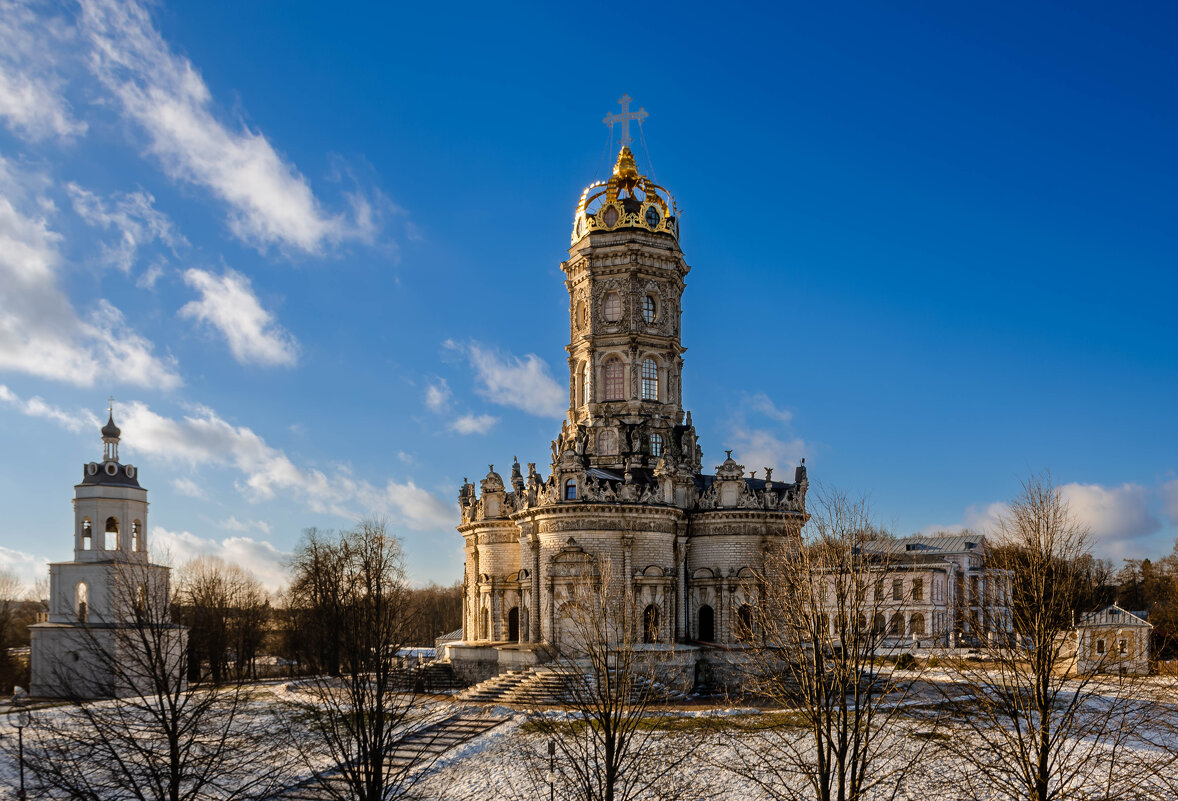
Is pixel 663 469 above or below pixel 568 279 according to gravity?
below

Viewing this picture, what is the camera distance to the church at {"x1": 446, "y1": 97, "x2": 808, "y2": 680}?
46.2 meters

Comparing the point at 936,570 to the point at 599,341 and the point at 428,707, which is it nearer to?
the point at 599,341

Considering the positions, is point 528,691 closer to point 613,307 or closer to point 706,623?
point 706,623

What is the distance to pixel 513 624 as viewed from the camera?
51.2 metres

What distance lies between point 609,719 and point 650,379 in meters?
33.2

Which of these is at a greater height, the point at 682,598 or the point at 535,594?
the point at 535,594

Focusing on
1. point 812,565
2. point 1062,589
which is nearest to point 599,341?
point 812,565

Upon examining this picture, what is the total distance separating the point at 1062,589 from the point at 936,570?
61.9 metres

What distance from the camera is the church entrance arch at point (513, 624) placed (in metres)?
51.0

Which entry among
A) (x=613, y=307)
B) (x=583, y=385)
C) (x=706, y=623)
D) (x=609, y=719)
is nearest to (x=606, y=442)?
(x=583, y=385)

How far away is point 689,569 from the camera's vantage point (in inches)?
1962

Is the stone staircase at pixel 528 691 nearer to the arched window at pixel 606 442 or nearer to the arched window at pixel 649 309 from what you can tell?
the arched window at pixel 606 442

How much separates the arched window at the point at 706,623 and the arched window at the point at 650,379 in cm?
1158

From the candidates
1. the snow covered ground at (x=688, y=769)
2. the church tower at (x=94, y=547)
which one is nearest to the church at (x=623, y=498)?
the snow covered ground at (x=688, y=769)
